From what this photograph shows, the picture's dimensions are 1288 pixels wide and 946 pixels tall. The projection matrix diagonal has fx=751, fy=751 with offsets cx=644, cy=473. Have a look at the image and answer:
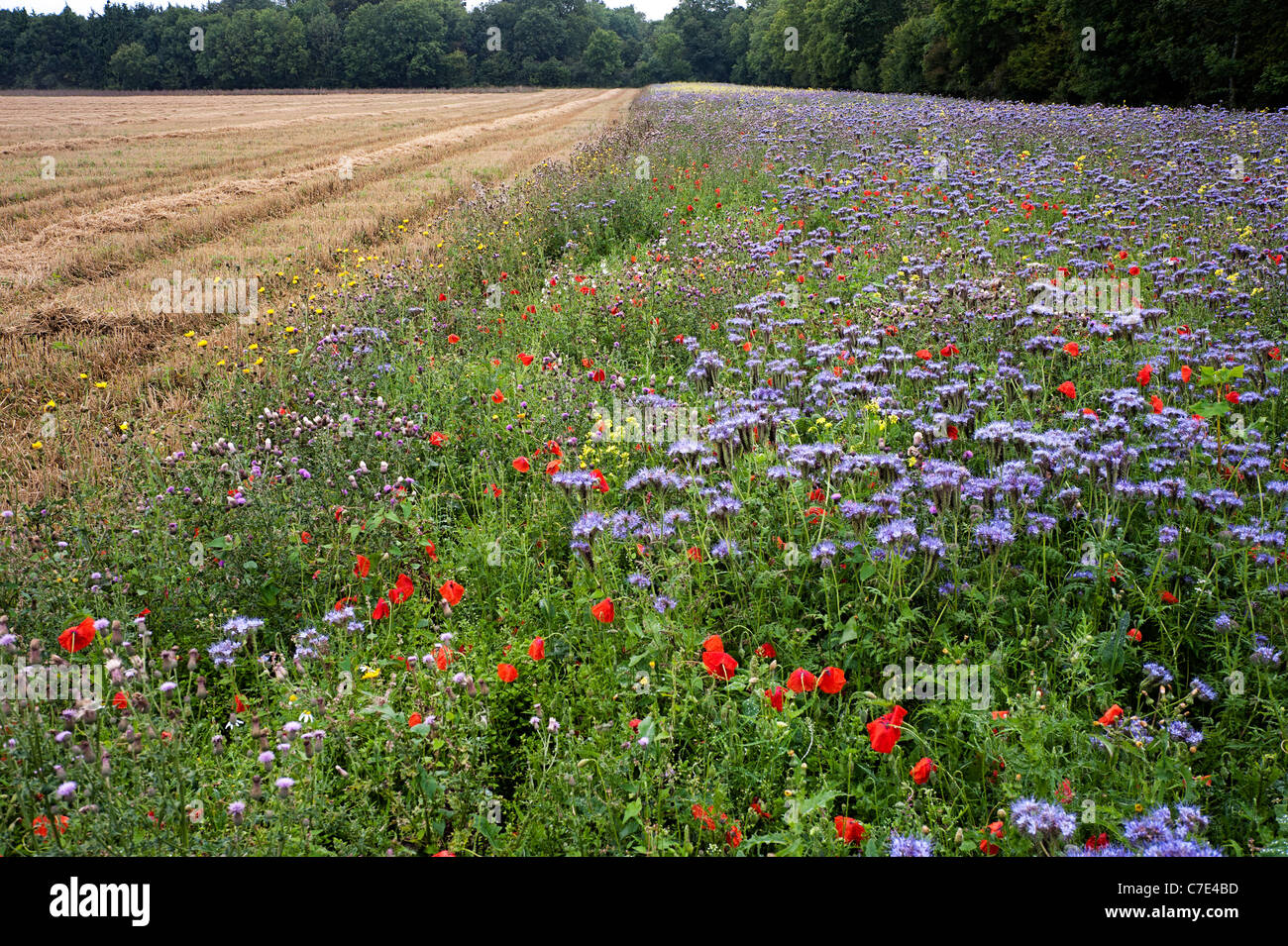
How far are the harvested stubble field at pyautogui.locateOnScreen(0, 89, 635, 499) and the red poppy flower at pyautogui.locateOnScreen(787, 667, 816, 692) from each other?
4498mm

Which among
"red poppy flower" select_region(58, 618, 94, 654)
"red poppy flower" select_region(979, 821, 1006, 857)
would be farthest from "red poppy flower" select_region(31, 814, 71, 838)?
"red poppy flower" select_region(979, 821, 1006, 857)

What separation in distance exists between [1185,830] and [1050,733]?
0.51m

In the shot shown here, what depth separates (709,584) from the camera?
344 centimetres

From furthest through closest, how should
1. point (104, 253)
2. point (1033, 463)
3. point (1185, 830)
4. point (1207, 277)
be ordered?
point (104, 253), point (1207, 277), point (1033, 463), point (1185, 830)

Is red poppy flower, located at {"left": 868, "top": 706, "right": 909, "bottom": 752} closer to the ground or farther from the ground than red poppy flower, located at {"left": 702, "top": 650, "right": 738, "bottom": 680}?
closer to the ground

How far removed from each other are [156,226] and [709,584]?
12869 millimetres

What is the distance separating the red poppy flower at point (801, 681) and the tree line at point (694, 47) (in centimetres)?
2052

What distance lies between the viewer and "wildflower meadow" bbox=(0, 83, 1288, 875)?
7.48 ft

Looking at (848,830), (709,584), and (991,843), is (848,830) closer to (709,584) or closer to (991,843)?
(991,843)

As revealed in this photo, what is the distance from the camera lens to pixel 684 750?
2.74 m

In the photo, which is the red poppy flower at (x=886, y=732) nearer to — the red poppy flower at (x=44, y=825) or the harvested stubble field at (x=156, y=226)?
the red poppy flower at (x=44, y=825)

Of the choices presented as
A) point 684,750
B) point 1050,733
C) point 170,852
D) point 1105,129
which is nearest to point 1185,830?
point 1050,733

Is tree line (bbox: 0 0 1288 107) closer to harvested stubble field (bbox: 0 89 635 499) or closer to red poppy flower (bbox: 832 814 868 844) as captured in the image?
harvested stubble field (bbox: 0 89 635 499)
